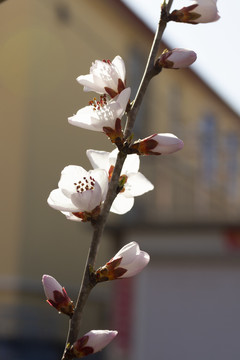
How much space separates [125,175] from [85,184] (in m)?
0.06

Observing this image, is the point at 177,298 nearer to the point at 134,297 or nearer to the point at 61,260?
the point at 134,297

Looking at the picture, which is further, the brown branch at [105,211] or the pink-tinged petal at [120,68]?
the pink-tinged petal at [120,68]

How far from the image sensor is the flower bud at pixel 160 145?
0.91 m

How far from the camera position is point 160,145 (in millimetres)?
932

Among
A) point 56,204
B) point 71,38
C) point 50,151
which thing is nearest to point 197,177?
point 50,151

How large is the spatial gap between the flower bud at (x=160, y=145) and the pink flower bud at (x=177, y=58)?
91 millimetres

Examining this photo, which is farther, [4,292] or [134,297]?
[4,292]

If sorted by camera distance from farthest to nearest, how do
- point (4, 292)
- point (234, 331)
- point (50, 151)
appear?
point (50, 151)
point (4, 292)
point (234, 331)

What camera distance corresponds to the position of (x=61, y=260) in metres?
10.2

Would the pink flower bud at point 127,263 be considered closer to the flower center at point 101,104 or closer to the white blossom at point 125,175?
the white blossom at point 125,175

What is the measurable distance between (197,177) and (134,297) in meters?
2.52

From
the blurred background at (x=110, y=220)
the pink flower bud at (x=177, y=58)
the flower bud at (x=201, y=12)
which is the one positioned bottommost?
the blurred background at (x=110, y=220)

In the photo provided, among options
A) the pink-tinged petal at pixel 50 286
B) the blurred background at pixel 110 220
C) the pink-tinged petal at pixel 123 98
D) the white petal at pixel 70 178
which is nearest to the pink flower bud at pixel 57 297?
the pink-tinged petal at pixel 50 286

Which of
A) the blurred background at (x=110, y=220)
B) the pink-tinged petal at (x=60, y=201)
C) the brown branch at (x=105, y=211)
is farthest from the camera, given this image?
the blurred background at (x=110, y=220)
